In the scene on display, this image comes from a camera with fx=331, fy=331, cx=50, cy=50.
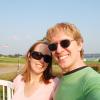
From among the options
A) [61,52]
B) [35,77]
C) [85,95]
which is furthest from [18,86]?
[85,95]

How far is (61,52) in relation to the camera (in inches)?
98.5

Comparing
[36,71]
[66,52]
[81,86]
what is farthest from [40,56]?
[81,86]

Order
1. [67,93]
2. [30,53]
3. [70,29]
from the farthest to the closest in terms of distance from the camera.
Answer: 1. [30,53]
2. [70,29]
3. [67,93]

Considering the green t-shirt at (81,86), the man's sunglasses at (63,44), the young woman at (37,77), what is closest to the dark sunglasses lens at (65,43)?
the man's sunglasses at (63,44)

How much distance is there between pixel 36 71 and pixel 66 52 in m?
0.99

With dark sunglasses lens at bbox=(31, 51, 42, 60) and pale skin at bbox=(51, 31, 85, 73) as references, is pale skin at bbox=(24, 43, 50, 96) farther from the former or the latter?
pale skin at bbox=(51, 31, 85, 73)

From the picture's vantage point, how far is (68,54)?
2.46 metres

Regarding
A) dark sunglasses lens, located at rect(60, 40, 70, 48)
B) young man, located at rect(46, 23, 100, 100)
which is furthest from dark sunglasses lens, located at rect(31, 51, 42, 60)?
dark sunglasses lens, located at rect(60, 40, 70, 48)

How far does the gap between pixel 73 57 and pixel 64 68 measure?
10 cm

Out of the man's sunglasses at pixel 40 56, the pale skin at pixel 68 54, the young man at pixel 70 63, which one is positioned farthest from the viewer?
the man's sunglasses at pixel 40 56

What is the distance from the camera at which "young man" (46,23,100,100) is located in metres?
2.18

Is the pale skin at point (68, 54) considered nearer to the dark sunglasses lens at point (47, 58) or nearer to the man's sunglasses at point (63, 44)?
the man's sunglasses at point (63, 44)

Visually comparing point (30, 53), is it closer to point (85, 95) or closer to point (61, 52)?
point (61, 52)

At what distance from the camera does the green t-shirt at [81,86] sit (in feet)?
6.57
